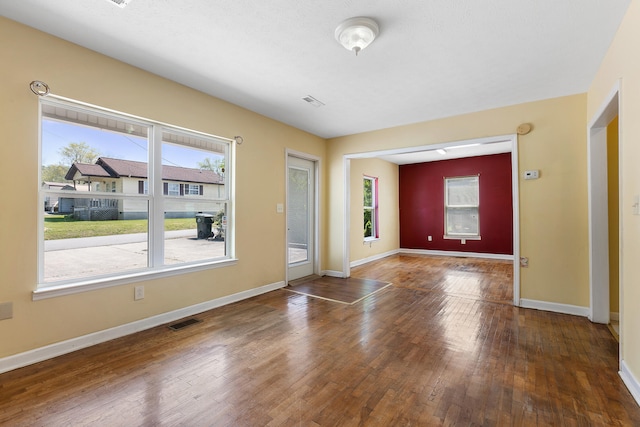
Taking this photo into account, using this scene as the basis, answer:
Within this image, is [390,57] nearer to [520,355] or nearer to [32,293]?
[520,355]

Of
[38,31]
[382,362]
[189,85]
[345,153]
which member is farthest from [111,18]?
[345,153]

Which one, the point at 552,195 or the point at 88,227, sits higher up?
the point at 552,195

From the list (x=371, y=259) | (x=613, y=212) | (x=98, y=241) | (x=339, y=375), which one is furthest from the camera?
(x=371, y=259)

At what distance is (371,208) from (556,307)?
4.45 metres

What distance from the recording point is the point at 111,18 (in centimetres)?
218

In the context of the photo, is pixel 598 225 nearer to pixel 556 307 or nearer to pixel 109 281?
pixel 556 307

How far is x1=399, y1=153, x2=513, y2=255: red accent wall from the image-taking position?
7.16 metres

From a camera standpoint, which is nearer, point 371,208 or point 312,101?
point 312,101

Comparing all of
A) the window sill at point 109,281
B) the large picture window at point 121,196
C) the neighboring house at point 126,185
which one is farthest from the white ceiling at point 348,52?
the window sill at point 109,281

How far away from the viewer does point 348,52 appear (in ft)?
8.61

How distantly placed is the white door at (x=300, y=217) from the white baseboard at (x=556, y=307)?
335 centimetres

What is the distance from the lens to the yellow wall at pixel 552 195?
340 centimetres

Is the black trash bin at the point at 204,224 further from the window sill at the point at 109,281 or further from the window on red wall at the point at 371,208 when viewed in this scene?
the window on red wall at the point at 371,208

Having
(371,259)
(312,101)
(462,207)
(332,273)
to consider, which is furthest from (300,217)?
(462,207)
